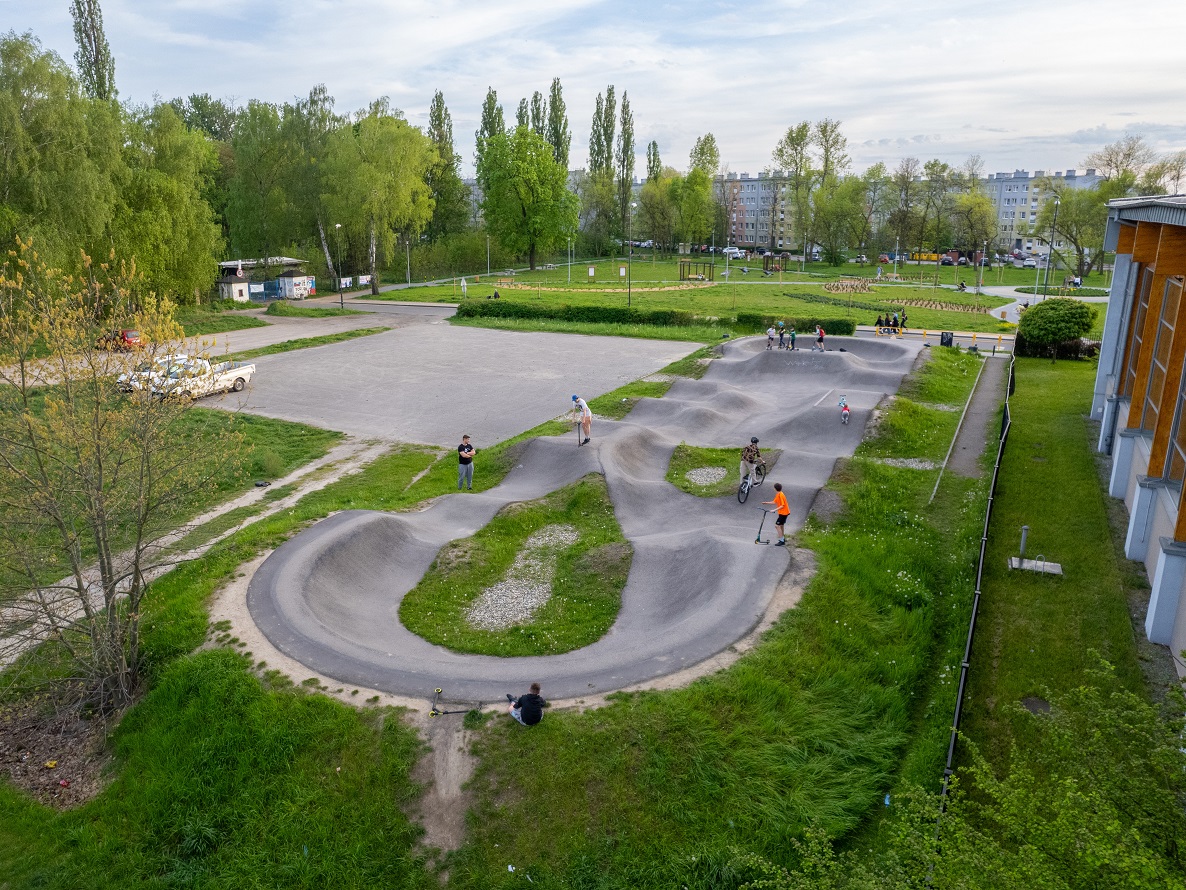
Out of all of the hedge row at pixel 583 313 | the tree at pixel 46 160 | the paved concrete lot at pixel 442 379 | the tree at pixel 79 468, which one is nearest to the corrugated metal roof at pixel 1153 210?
the tree at pixel 79 468

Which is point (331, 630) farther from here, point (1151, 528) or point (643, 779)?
point (1151, 528)

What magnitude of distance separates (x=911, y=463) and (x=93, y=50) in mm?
75465

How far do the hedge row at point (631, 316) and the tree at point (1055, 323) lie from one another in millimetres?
9270

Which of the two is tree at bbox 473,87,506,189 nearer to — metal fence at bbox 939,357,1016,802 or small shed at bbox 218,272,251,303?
small shed at bbox 218,272,251,303

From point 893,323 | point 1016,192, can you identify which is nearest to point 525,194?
point 893,323

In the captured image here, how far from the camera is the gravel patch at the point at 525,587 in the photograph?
15.9 m

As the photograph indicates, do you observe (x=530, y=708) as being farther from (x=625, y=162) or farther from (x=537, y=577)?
(x=625, y=162)

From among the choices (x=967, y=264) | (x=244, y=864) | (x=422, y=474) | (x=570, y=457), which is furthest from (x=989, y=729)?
(x=967, y=264)

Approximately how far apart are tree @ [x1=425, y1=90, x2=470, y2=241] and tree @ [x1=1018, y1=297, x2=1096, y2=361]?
6820cm

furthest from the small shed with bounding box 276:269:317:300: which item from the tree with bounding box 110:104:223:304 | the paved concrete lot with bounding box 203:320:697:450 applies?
the paved concrete lot with bounding box 203:320:697:450

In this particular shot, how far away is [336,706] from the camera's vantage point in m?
12.2

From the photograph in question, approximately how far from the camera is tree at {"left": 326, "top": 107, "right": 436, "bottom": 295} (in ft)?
220

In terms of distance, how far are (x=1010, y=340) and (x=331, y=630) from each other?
43.7 meters

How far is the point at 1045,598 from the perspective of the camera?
53.5 feet
